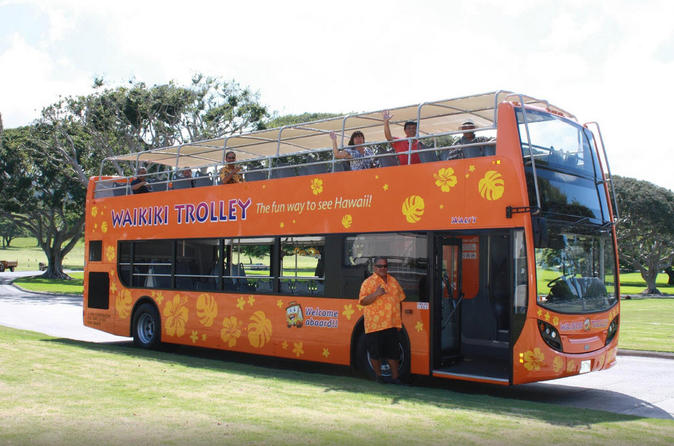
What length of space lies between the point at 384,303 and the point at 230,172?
501 centimetres

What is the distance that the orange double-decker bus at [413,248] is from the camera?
9.02m

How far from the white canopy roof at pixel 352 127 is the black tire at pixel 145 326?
332 centimetres

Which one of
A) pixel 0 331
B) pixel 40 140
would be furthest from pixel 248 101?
pixel 0 331

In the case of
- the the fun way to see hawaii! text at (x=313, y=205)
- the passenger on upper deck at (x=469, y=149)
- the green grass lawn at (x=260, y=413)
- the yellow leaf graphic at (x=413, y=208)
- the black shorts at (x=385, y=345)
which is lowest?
the green grass lawn at (x=260, y=413)

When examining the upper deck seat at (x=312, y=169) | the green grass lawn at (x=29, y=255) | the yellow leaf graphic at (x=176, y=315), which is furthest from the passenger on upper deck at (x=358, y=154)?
the green grass lawn at (x=29, y=255)

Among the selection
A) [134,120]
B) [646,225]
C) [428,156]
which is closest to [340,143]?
[428,156]

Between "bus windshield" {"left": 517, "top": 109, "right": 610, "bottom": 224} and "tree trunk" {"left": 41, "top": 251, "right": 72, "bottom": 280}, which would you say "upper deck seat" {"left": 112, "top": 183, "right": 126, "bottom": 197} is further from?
"tree trunk" {"left": 41, "top": 251, "right": 72, "bottom": 280}

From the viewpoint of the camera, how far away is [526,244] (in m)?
8.80

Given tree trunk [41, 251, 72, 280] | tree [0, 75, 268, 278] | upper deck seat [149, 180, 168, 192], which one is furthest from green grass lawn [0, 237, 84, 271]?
upper deck seat [149, 180, 168, 192]

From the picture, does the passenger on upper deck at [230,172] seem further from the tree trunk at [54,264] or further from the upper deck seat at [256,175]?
the tree trunk at [54,264]

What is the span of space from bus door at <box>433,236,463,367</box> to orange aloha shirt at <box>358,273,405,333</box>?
0.52m

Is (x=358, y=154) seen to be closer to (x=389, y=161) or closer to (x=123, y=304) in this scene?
(x=389, y=161)

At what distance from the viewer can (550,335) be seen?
8781 mm

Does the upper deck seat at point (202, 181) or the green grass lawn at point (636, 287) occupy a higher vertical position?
the upper deck seat at point (202, 181)
